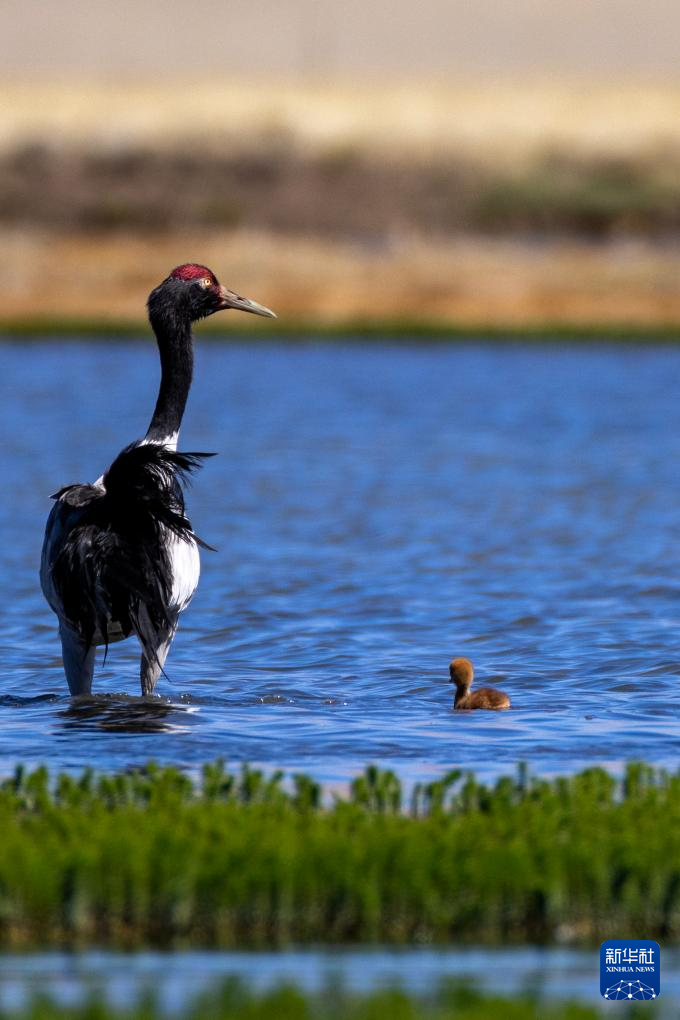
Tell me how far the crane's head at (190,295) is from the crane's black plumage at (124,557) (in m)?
1.25

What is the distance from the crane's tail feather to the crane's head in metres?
1.61

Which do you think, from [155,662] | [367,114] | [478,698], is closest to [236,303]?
[155,662]

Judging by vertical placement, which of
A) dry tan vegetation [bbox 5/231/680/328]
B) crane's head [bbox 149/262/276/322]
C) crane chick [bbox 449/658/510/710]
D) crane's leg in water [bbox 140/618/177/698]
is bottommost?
crane chick [bbox 449/658/510/710]

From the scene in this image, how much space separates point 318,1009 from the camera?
6.05 metres

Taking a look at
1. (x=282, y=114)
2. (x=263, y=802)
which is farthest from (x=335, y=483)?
(x=282, y=114)

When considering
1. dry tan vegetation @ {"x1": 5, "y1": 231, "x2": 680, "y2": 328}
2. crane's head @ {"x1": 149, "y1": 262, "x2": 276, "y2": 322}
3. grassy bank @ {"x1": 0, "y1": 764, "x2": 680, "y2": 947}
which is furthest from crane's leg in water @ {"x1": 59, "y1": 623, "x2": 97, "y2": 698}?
dry tan vegetation @ {"x1": 5, "y1": 231, "x2": 680, "y2": 328}

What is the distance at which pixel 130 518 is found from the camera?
35.0 feet

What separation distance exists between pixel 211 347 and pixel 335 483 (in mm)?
24462

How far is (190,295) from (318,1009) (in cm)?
684

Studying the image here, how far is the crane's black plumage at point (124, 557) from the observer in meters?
10.6

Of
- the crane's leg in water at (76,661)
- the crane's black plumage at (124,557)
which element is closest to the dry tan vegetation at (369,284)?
the crane's leg in water at (76,661)

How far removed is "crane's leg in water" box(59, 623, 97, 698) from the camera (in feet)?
36.6

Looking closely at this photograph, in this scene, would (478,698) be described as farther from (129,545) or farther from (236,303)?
(236,303)

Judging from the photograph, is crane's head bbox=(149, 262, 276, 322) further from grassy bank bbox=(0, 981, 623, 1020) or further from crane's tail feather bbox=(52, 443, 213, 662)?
grassy bank bbox=(0, 981, 623, 1020)
